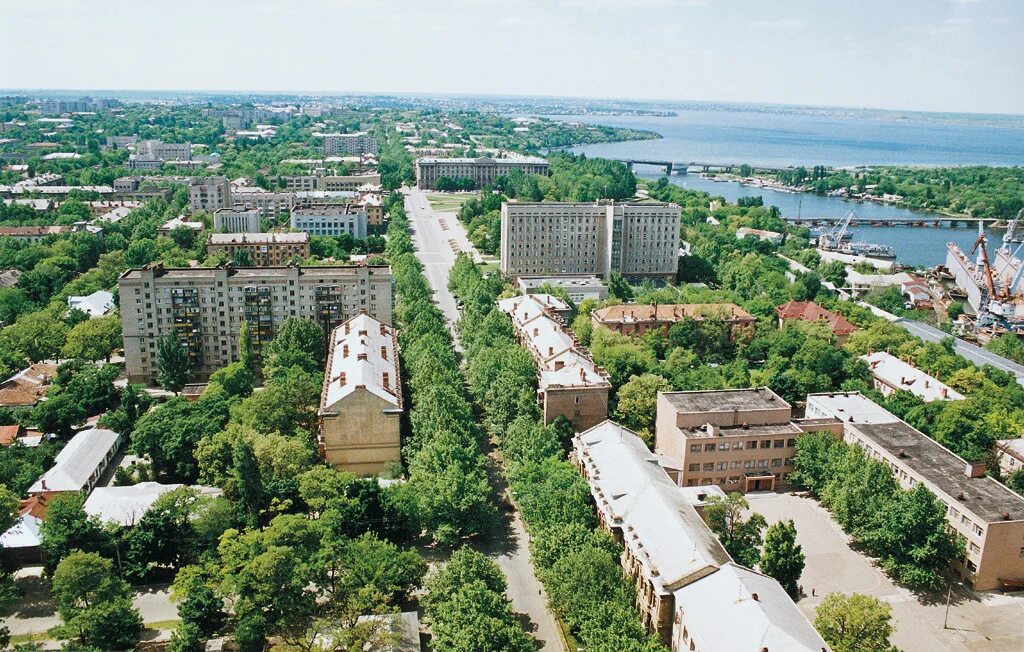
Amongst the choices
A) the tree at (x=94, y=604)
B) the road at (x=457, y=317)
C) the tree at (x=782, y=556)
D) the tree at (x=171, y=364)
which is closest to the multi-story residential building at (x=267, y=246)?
the road at (x=457, y=317)

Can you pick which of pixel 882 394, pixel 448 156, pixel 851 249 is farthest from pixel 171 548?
pixel 448 156

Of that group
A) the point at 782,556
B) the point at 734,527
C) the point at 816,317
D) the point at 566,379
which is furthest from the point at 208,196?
the point at 782,556

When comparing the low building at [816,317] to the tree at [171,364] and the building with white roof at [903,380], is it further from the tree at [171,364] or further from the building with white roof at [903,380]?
the tree at [171,364]

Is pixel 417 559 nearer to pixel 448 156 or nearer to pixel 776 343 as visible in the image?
pixel 776 343

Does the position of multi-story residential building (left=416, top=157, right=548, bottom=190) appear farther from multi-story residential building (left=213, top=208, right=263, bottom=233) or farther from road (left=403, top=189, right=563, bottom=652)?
multi-story residential building (left=213, top=208, right=263, bottom=233)

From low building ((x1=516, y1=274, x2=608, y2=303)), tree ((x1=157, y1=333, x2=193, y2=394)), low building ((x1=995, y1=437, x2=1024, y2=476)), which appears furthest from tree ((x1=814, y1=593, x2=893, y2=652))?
low building ((x1=516, y1=274, x2=608, y2=303))

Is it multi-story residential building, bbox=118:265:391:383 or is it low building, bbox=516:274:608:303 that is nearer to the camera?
multi-story residential building, bbox=118:265:391:383
